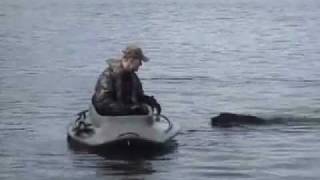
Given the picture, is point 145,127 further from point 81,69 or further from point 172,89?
point 81,69

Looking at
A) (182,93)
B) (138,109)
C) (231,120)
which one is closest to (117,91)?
(138,109)

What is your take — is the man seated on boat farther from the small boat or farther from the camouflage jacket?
the small boat

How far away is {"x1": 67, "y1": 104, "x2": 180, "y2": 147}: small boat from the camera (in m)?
17.1

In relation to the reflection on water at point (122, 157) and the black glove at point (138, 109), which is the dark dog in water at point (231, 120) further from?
the black glove at point (138, 109)

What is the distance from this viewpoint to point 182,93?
2744 cm

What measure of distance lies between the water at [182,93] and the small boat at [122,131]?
0.31 metres

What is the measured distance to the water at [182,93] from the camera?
17.2 m

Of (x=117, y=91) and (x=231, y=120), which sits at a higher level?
(x=117, y=91)

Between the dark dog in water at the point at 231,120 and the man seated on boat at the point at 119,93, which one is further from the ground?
the man seated on boat at the point at 119,93

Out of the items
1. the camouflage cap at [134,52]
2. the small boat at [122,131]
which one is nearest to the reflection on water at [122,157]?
the small boat at [122,131]

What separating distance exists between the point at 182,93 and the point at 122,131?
10.4 metres

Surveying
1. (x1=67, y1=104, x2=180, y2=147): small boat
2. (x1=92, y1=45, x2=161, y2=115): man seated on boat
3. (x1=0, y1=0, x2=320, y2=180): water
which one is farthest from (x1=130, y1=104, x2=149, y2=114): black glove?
(x1=0, y1=0, x2=320, y2=180): water

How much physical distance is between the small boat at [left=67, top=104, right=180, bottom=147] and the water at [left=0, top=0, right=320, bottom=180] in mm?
311

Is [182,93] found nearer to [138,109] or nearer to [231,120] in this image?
[231,120]
